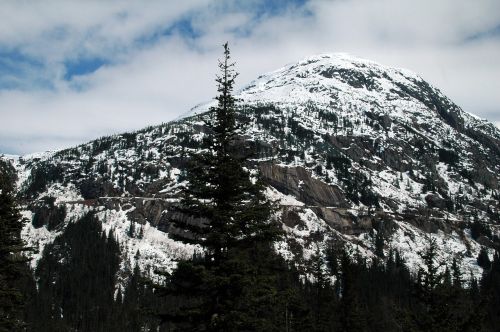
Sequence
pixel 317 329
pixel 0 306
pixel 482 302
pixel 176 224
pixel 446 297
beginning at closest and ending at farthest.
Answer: pixel 176 224 < pixel 482 302 < pixel 0 306 < pixel 446 297 < pixel 317 329

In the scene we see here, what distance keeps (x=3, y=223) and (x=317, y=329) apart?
42.5 m

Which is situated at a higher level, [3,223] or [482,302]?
[3,223]

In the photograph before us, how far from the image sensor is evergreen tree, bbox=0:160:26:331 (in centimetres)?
2816

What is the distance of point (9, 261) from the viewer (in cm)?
2911

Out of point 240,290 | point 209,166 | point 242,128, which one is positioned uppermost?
point 242,128

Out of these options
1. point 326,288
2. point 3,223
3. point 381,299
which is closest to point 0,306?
point 3,223

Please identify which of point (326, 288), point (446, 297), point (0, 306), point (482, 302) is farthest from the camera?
point (326, 288)

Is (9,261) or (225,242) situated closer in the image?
(225,242)

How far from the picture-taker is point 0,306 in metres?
28.1

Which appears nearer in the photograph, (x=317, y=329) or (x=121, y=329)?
(x=317, y=329)

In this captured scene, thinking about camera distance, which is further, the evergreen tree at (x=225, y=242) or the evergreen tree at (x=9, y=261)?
the evergreen tree at (x=9, y=261)

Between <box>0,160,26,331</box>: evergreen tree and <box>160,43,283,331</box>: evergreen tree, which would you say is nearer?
<box>160,43,283,331</box>: evergreen tree

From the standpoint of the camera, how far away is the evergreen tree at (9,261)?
2816 cm

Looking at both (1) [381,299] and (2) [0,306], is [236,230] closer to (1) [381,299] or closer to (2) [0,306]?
(2) [0,306]
